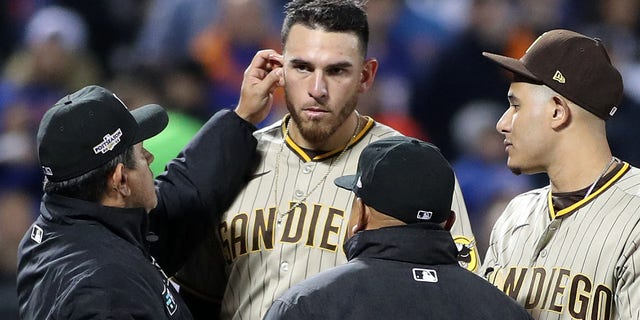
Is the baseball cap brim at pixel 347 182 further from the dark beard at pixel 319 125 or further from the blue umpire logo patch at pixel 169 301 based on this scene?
the blue umpire logo patch at pixel 169 301

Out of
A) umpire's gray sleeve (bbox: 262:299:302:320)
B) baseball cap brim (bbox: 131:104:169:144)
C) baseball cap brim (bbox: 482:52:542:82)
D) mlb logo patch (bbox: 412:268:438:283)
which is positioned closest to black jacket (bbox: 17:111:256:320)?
baseball cap brim (bbox: 131:104:169:144)

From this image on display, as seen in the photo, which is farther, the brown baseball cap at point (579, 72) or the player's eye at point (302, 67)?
the player's eye at point (302, 67)

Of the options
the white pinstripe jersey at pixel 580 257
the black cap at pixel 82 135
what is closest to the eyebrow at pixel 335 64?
the black cap at pixel 82 135

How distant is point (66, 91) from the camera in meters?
6.77

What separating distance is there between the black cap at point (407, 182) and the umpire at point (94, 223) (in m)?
0.65

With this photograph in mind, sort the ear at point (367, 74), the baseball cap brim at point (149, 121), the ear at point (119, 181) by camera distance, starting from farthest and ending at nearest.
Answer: the ear at point (367, 74) → the baseball cap brim at point (149, 121) → the ear at point (119, 181)

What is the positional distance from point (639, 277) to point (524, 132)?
0.59 m

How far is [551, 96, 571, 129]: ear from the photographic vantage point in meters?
3.26

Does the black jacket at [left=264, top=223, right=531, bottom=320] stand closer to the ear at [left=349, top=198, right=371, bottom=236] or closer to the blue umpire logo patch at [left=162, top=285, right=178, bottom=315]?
the ear at [left=349, top=198, right=371, bottom=236]

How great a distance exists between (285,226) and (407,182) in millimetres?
816

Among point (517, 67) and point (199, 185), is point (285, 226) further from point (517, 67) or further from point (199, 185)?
point (517, 67)

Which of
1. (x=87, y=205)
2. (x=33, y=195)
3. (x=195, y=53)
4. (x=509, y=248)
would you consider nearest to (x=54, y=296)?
(x=87, y=205)

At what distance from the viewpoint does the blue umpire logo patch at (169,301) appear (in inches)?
116

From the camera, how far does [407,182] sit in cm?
274
